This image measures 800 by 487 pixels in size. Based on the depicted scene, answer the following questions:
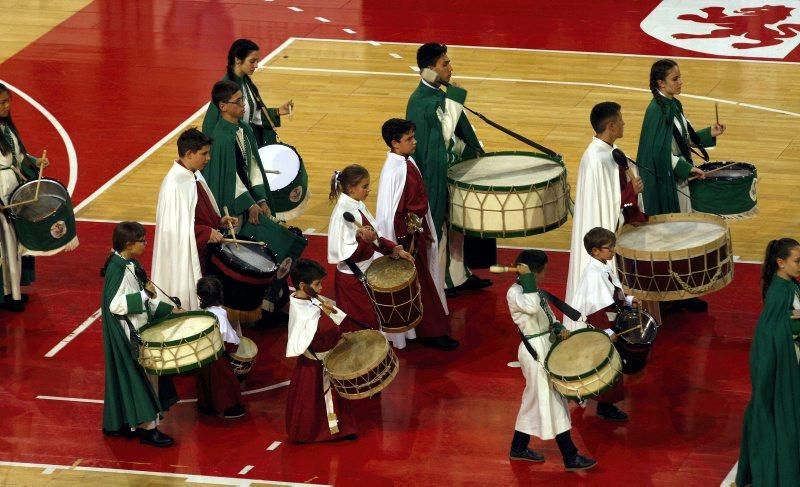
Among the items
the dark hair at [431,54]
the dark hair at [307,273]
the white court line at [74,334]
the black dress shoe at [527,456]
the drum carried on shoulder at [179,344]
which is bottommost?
the white court line at [74,334]

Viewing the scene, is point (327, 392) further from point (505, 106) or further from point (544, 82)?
point (544, 82)

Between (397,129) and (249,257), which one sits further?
(397,129)

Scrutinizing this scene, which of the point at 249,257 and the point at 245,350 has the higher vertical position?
the point at 249,257

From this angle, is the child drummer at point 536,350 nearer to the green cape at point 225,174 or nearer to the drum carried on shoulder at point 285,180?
the green cape at point 225,174

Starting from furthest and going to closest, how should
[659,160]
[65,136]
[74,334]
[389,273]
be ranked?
[65,136]
[74,334]
[659,160]
[389,273]

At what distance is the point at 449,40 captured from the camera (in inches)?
856

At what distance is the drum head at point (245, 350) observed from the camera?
1242 cm

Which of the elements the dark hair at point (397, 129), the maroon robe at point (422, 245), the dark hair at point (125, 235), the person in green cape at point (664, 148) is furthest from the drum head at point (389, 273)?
the person in green cape at point (664, 148)

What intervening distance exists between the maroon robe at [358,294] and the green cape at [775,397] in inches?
126

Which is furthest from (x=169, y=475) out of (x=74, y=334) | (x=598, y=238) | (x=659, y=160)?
(x=659, y=160)

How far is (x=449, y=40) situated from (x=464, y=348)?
899cm

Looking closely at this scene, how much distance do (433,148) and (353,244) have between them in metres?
1.41

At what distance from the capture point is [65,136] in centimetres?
1845

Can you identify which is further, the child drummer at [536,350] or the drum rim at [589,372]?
the child drummer at [536,350]
